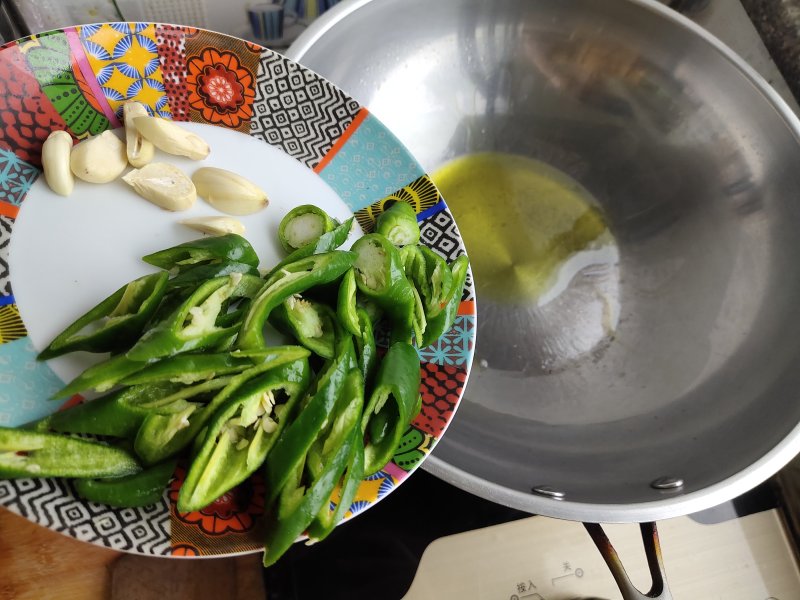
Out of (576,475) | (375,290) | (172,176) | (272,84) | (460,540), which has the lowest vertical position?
(460,540)

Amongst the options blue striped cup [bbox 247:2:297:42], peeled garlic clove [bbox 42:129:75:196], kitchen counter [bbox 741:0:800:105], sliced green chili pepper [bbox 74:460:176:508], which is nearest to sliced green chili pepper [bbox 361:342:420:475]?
sliced green chili pepper [bbox 74:460:176:508]

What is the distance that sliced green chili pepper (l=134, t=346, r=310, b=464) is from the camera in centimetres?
58

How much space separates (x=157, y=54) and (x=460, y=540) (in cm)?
86

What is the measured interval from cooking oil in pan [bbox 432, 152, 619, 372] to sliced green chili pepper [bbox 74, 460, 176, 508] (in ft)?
2.24

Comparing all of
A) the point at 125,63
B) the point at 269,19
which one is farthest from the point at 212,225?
the point at 269,19

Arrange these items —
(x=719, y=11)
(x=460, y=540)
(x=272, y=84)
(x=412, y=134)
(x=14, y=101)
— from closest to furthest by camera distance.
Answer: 1. (x=14, y=101)
2. (x=272, y=84)
3. (x=460, y=540)
4. (x=412, y=134)
5. (x=719, y=11)

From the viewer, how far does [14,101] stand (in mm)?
684

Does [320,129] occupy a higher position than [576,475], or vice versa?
[320,129]

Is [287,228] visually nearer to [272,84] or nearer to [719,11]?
[272,84]

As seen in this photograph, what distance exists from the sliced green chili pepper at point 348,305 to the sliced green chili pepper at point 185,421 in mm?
84

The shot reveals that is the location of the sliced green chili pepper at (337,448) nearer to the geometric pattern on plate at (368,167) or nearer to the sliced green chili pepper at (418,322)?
the sliced green chili pepper at (418,322)

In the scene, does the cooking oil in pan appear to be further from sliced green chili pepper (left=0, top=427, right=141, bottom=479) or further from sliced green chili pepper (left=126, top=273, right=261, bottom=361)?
sliced green chili pepper (left=0, top=427, right=141, bottom=479)

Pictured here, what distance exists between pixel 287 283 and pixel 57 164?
0.31 m

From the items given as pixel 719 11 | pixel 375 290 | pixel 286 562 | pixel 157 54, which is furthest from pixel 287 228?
pixel 719 11
